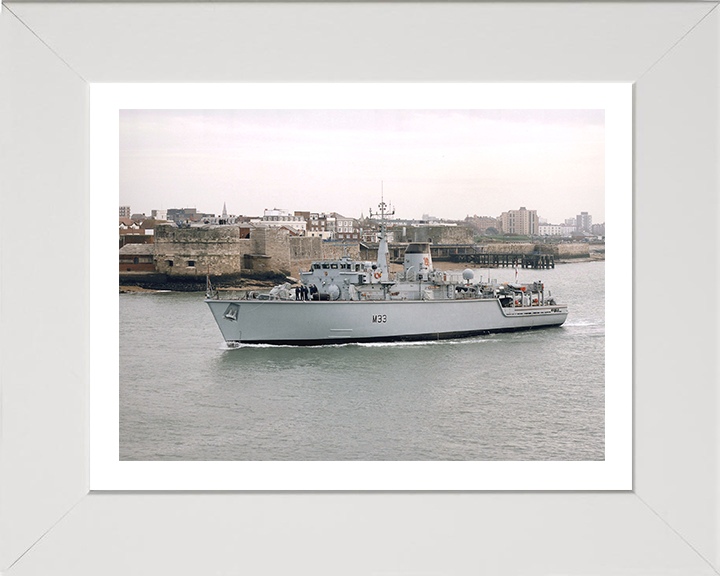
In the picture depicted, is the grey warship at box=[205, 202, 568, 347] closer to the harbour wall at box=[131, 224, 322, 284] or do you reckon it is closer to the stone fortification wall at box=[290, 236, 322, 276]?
the stone fortification wall at box=[290, 236, 322, 276]

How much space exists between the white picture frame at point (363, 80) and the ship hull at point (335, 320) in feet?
22.2

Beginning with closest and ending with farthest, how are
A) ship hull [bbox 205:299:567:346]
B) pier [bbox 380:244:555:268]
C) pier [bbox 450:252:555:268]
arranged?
1. ship hull [bbox 205:299:567:346]
2. pier [bbox 380:244:555:268]
3. pier [bbox 450:252:555:268]

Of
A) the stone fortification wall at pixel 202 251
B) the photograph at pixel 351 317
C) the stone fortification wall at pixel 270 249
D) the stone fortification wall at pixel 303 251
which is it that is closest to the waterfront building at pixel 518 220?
the photograph at pixel 351 317

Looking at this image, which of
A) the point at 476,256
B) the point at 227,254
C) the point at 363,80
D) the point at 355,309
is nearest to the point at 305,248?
the point at 227,254

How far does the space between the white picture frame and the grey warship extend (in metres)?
6.79

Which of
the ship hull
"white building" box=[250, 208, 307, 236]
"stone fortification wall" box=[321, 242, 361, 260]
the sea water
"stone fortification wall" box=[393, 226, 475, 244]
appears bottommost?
the sea water

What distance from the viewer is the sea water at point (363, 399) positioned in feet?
20.7

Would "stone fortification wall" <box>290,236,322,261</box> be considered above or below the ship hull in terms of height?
above

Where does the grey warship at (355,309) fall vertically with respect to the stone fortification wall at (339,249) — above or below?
below

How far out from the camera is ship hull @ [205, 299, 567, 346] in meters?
9.26

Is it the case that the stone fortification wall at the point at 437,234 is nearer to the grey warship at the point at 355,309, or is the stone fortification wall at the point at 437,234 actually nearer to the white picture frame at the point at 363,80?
the grey warship at the point at 355,309

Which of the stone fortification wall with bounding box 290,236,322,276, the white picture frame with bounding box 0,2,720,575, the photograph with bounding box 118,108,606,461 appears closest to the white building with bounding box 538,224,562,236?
the photograph with bounding box 118,108,606,461

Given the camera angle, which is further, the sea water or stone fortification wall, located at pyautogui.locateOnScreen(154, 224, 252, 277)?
stone fortification wall, located at pyautogui.locateOnScreen(154, 224, 252, 277)

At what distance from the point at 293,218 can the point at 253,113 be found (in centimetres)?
368
